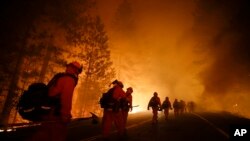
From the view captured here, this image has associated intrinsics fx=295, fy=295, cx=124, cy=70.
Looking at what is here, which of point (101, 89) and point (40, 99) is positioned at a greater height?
point (101, 89)

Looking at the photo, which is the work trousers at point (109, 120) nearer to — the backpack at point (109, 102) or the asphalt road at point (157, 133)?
the backpack at point (109, 102)

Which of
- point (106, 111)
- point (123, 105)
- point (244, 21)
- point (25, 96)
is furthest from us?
point (244, 21)

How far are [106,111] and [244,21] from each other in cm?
5496

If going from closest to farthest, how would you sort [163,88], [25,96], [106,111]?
[25,96]
[106,111]
[163,88]

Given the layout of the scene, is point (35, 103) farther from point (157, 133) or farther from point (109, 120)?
point (157, 133)

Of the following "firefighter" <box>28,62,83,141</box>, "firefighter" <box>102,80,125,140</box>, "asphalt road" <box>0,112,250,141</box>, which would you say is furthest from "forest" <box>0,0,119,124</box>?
"firefighter" <box>28,62,83,141</box>

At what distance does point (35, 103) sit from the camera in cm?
608

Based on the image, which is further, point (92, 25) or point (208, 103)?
point (208, 103)

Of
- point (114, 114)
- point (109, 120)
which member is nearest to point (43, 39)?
point (114, 114)

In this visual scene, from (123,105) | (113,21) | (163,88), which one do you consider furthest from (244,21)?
(123,105)

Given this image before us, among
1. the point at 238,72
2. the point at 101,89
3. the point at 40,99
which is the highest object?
the point at 238,72

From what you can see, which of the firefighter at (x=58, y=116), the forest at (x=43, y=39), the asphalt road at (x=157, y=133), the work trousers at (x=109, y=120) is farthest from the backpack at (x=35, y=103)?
the forest at (x=43, y=39)

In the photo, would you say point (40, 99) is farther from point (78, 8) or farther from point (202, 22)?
point (202, 22)

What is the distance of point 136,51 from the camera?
63500 mm
